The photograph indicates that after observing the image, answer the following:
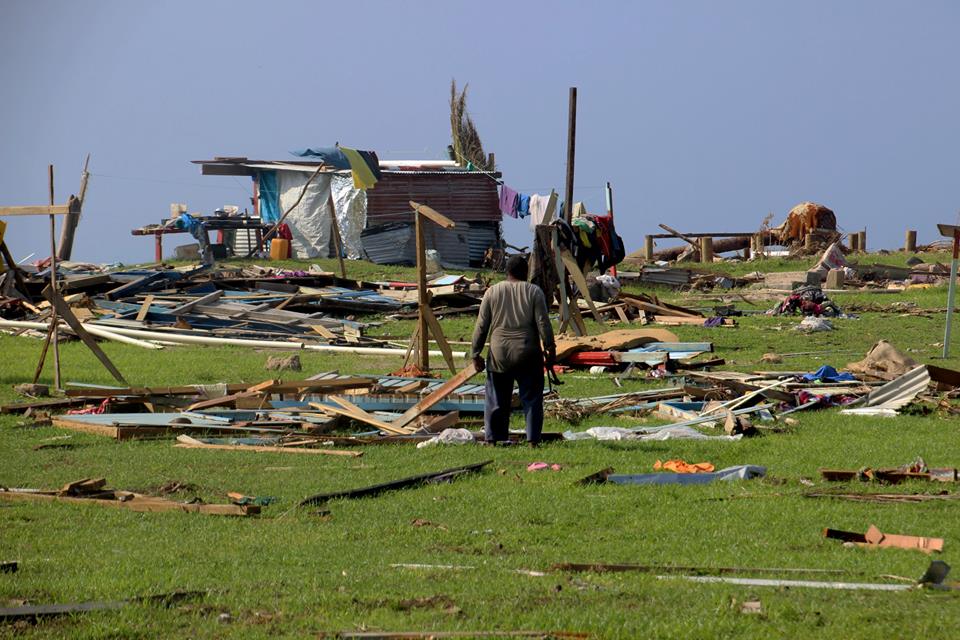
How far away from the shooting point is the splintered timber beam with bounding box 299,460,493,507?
432 inches

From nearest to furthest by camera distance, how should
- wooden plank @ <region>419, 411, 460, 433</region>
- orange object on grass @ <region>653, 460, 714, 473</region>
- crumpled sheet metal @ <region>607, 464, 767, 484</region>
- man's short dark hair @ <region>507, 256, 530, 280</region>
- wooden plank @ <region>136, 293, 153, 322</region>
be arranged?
crumpled sheet metal @ <region>607, 464, 767, 484</region>
orange object on grass @ <region>653, 460, 714, 473</region>
man's short dark hair @ <region>507, 256, 530, 280</region>
wooden plank @ <region>419, 411, 460, 433</region>
wooden plank @ <region>136, 293, 153, 322</region>

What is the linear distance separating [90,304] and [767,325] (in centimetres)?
1642

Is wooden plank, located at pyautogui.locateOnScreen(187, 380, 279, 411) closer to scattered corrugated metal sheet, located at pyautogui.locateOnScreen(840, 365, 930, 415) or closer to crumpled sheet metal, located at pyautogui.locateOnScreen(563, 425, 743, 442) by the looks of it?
crumpled sheet metal, located at pyautogui.locateOnScreen(563, 425, 743, 442)

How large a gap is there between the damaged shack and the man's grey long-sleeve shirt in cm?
3472

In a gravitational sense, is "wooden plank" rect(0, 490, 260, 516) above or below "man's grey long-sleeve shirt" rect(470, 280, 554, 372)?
below

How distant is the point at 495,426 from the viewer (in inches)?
556

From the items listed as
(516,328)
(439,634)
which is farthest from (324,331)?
(439,634)

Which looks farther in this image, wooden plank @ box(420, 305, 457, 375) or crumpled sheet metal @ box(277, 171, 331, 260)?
crumpled sheet metal @ box(277, 171, 331, 260)

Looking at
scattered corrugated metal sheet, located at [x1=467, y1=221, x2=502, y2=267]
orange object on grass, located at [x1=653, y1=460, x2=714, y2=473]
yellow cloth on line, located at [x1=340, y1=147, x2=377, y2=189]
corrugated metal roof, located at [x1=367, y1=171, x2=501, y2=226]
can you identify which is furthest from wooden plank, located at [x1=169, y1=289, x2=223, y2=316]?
orange object on grass, located at [x1=653, y1=460, x2=714, y2=473]

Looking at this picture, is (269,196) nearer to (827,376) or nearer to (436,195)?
(436,195)

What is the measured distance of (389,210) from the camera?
5009 cm

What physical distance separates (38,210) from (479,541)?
11.5 m

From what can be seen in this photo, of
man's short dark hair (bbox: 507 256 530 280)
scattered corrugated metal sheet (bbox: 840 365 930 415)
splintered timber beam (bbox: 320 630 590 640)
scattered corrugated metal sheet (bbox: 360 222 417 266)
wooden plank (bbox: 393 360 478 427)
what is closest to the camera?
splintered timber beam (bbox: 320 630 590 640)

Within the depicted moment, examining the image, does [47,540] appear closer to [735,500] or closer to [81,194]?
[735,500]
